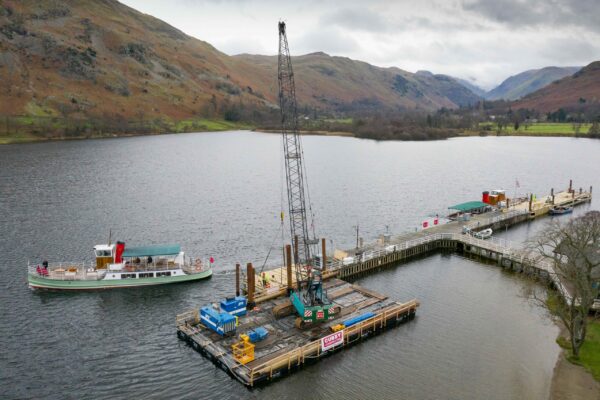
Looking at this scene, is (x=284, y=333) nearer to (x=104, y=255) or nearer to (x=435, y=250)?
(x=104, y=255)

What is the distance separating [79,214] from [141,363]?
56.6m

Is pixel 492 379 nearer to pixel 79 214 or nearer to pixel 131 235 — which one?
pixel 131 235

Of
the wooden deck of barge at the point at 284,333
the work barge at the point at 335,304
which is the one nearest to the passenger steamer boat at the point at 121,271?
the work barge at the point at 335,304

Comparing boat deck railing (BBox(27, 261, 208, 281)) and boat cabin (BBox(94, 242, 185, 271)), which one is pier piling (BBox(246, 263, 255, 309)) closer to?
boat deck railing (BBox(27, 261, 208, 281))

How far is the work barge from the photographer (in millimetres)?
37906

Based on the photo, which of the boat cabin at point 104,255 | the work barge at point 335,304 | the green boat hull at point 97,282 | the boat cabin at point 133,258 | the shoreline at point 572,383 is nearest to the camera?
the shoreline at point 572,383

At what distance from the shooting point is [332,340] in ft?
132

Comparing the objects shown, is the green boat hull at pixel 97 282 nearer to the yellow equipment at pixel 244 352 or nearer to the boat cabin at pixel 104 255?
the boat cabin at pixel 104 255

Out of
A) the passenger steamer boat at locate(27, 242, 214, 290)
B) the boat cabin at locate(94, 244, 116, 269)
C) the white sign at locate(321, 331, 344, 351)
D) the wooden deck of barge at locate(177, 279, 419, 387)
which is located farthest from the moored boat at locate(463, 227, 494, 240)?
the boat cabin at locate(94, 244, 116, 269)

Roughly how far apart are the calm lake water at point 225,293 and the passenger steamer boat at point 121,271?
4.76ft

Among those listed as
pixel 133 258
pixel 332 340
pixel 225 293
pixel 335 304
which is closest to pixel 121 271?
pixel 133 258

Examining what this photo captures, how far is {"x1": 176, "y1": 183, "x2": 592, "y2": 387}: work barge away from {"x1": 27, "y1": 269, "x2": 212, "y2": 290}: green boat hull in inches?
335

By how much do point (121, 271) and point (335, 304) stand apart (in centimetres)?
2632

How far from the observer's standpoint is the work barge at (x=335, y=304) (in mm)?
37906
